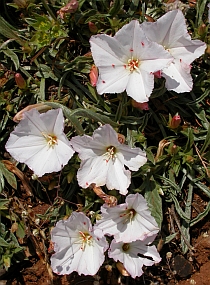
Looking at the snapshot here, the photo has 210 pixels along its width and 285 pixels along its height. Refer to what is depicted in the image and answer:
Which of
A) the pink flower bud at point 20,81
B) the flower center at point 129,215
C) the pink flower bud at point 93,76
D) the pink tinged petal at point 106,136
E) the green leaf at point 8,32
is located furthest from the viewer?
the green leaf at point 8,32

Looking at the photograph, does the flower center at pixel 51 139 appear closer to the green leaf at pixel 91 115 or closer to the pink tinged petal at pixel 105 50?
the green leaf at pixel 91 115

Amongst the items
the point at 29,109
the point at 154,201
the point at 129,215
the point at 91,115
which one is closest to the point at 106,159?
the point at 91,115

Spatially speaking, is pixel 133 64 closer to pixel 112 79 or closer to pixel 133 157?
pixel 112 79

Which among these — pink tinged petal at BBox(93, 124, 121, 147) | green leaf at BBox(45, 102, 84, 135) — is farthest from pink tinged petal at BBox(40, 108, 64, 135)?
pink tinged petal at BBox(93, 124, 121, 147)

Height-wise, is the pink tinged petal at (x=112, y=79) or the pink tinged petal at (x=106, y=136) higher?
the pink tinged petal at (x=112, y=79)

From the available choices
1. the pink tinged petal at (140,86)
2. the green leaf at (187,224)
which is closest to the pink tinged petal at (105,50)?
the pink tinged petal at (140,86)

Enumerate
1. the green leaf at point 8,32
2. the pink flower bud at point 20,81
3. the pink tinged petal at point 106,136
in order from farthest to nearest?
the green leaf at point 8,32 → the pink flower bud at point 20,81 → the pink tinged petal at point 106,136

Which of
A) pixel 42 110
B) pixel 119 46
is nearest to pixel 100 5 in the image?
pixel 119 46
